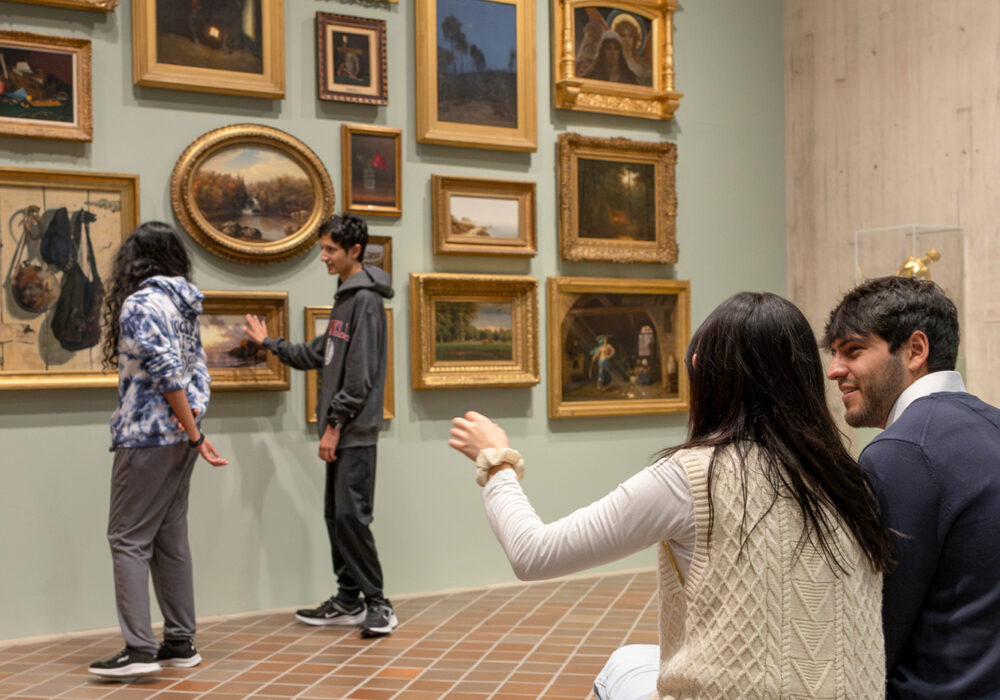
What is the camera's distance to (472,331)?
6449 millimetres

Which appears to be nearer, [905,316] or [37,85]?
[905,316]

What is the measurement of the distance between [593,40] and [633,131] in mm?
661

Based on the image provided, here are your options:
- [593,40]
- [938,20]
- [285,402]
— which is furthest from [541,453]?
[938,20]

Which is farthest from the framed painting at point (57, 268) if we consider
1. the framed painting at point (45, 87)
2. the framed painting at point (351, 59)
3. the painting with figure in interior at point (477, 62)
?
the painting with figure in interior at point (477, 62)

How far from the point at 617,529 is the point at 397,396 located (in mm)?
4410

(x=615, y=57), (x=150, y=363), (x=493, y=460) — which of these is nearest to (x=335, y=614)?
(x=150, y=363)

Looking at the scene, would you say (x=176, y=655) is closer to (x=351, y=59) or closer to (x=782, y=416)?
(x=351, y=59)

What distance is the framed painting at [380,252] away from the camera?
20.1 feet

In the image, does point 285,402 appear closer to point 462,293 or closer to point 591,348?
point 462,293

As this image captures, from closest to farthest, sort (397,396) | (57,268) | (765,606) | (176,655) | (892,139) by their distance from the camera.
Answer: (765,606)
(176,655)
(57,268)
(397,396)
(892,139)

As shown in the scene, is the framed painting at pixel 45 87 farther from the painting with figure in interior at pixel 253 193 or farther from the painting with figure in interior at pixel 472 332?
the painting with figure in interior at pixel 472 332

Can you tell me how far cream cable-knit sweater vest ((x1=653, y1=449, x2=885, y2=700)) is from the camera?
6.08ft

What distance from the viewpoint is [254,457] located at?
5.79 m

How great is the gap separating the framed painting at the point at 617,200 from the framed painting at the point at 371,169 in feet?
3.82
